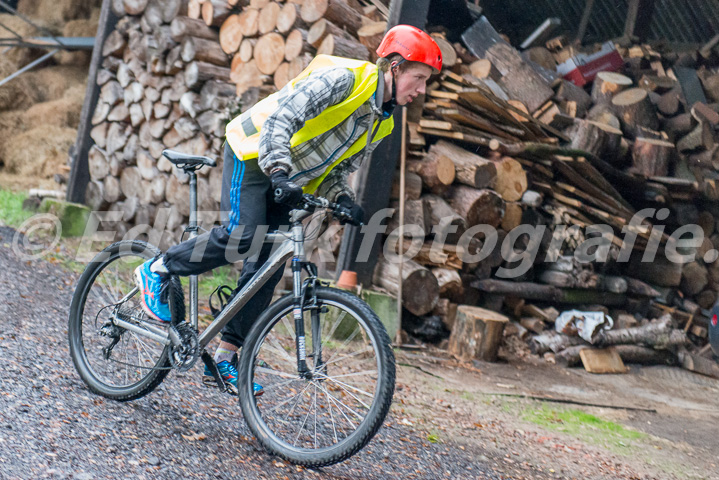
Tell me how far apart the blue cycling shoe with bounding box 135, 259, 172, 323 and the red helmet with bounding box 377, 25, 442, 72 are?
1391 mm

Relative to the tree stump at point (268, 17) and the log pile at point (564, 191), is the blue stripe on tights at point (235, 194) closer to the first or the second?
the log pile at point (564, 191)

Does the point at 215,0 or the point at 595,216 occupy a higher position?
the point at 215,0

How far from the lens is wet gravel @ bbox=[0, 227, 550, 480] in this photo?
2.35 m

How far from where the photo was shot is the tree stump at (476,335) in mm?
5293

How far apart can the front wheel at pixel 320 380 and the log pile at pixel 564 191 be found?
2.76m

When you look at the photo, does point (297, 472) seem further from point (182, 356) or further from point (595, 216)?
point (595, 216)

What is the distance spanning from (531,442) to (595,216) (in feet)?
11.1

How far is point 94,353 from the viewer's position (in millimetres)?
3338

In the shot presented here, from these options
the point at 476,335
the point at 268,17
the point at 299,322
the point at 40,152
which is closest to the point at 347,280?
the point at 476,335

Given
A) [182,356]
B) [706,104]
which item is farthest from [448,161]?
[706,104]

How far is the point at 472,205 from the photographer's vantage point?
5480 mm

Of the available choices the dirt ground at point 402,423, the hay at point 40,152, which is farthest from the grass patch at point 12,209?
the dirt ground at point 402,423

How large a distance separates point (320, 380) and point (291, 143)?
0.97m

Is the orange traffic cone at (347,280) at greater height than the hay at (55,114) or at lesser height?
lesser
